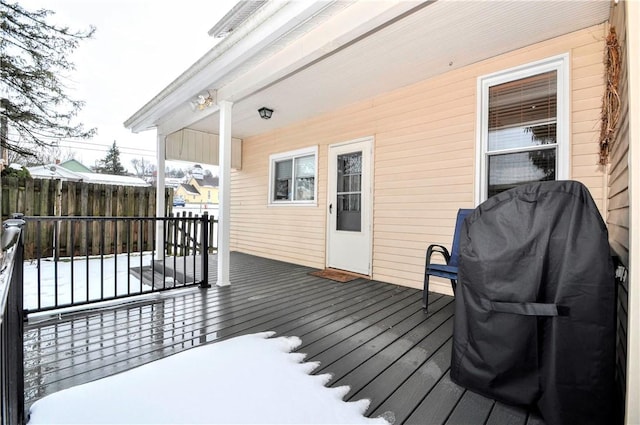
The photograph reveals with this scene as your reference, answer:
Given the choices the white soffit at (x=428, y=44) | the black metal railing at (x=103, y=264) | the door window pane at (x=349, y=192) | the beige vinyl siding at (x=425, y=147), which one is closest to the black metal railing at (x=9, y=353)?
the black metal railing at (x=103, y=264)

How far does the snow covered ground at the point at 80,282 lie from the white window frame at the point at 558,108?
4.12 m

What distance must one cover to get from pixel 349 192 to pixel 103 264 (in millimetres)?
3915

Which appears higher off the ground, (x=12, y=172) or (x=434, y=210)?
(x=12, y=172)

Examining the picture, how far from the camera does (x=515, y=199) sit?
1.59 meters

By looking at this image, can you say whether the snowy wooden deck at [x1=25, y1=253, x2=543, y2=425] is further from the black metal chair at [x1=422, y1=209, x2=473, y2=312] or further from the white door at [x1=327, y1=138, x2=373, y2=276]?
the white door at [x1=327, y1=138, x2=373, y2=276]

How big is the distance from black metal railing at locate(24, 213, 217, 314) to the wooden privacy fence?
3 cm

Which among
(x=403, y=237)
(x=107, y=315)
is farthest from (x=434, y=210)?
(x=107, y=315)

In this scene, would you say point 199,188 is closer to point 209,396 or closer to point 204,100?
point 204,100

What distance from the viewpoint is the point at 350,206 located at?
480 centimetres

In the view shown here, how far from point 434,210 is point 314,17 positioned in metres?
2.60

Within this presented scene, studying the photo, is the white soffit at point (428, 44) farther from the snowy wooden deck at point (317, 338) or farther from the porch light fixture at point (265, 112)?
the snowy wooden deck at point (317, 338)

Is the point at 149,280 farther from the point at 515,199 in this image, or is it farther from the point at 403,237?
the point at 515,199

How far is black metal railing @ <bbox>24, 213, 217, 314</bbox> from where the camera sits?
115 inches

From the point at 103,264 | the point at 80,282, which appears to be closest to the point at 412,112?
the point at 103,264
